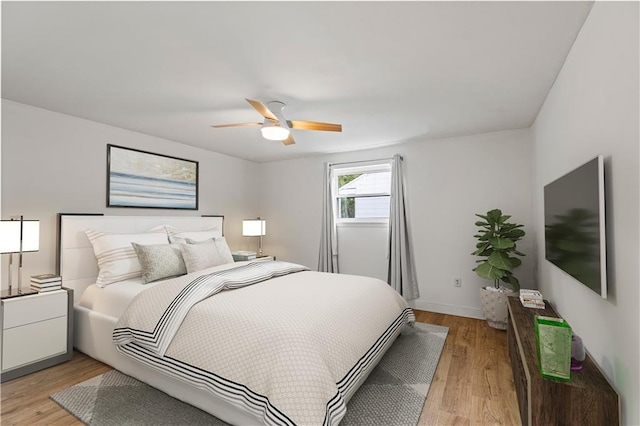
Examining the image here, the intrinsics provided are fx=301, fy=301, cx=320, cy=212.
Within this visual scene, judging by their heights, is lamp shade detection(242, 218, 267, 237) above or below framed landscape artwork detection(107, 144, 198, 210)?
below

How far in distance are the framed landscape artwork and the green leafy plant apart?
3.78 m

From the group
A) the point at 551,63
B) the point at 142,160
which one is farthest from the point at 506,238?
the point at 142,160

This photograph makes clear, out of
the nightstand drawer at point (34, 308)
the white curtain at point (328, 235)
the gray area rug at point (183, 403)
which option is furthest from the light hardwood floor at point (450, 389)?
the white curtain at point (328, 235)

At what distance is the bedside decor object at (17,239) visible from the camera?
238 centimetres

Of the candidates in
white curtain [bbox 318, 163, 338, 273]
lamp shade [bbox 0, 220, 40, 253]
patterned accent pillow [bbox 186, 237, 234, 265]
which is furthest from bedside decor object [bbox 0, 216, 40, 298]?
white curtain [bbox 318, 163, 338, 273]

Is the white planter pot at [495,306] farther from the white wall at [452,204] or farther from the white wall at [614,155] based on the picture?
the white wall at [614,155]

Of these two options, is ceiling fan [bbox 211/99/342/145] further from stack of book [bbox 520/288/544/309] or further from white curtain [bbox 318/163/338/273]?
stack of book [bbox 520/288/544/309]

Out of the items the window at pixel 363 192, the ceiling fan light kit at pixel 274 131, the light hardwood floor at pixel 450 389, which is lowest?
the light hardwood floor at pixel 450 389

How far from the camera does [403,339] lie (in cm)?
306

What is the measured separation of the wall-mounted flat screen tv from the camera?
136cm

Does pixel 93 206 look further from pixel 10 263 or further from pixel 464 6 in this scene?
pixel 464 6

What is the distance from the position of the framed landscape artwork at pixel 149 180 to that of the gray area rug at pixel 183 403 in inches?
78.7

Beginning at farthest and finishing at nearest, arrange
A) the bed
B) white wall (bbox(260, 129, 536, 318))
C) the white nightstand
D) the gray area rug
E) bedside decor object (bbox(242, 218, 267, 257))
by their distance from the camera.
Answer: bedside decor object (bbox(242, 218, 267, 257)) < white wall (bbox(260, 129, 536, 318)) < the white nightstand < the gray area rug < the bed

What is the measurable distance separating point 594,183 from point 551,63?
1119mm
